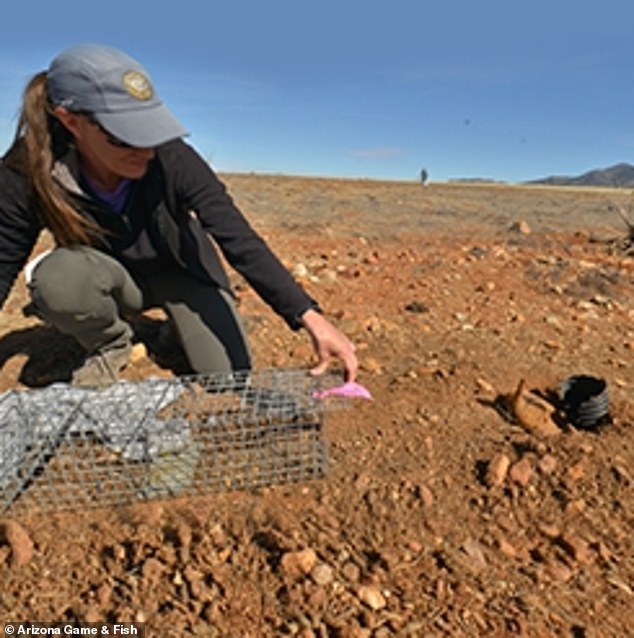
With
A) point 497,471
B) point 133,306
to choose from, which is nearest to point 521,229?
point 133,306

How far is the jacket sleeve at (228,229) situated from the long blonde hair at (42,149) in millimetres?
361

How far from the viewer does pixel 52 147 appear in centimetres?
210

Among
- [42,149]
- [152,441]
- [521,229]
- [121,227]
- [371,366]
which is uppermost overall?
[42,149]

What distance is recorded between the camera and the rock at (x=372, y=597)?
1.54 m

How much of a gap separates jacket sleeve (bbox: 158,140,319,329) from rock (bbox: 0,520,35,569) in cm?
99

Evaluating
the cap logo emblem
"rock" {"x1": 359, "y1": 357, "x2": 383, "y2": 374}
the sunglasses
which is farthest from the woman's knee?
"rock" {"x1": 359, "y1": 357, "x2": 383, "y2": 374}

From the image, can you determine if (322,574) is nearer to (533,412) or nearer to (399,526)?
(399,526)

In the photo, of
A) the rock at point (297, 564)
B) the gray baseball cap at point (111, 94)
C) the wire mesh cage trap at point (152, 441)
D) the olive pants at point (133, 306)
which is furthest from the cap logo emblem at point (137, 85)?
the rock at point (297, 564)

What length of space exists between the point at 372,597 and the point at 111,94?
57.8 inches

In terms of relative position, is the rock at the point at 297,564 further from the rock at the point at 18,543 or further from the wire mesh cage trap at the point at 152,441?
the rock at the point at 18,543

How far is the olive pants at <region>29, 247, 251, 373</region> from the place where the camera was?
8.04 ft

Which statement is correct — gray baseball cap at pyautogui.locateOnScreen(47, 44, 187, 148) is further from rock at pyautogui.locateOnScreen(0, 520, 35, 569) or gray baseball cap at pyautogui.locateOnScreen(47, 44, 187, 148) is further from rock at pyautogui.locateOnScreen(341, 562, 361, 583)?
rock at pyautogui.locateOnScreen(341, 562, 361, 583)

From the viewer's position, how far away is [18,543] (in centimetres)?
170

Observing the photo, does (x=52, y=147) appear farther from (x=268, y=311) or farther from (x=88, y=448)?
(x=268, y=311)
